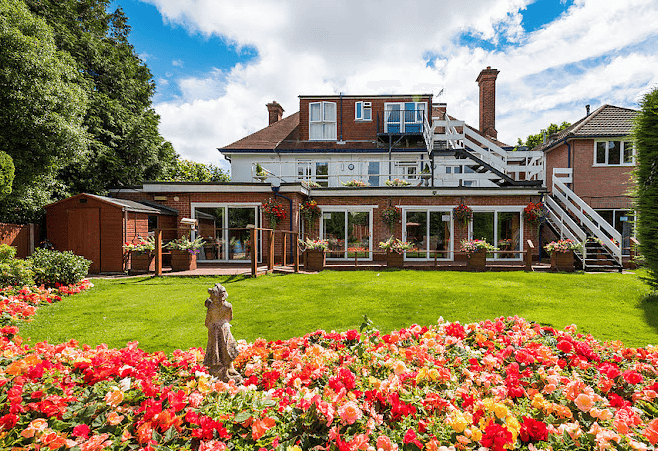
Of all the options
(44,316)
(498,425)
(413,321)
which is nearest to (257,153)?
(44,316)

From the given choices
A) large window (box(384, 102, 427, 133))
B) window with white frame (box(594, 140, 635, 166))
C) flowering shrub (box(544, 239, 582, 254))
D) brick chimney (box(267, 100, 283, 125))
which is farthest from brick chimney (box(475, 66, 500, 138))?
brick chimney (box(267, 100, 283, 125))

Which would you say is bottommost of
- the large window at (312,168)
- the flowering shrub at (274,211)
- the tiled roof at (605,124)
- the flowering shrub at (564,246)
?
the flowering shrub at (564,246)

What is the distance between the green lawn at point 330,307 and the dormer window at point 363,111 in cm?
1392

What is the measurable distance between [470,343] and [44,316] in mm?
7190

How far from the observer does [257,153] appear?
1956 centimetres

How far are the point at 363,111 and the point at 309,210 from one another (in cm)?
945

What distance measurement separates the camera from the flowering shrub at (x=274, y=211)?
1330 centimetres

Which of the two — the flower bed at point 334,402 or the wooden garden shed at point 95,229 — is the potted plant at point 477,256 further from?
the wooden garden shed at point 95,229

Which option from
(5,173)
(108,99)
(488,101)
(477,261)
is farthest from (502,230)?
(108,99)

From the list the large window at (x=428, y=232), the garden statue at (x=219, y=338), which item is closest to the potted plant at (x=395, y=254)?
the large window at (x=428, y=232)

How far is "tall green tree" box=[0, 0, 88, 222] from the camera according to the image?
10.9 meters

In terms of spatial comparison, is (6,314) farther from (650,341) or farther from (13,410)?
(650,341)

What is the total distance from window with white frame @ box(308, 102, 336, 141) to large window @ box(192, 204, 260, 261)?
8.57 m

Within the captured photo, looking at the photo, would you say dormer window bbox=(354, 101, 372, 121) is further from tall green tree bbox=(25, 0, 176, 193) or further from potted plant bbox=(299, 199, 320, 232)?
tall green tree bbox=(25, 0, 176, 193)
